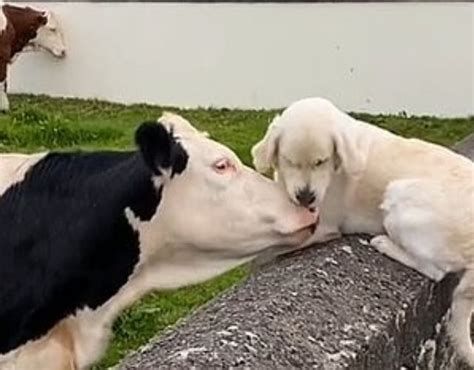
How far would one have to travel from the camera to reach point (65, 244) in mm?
3668

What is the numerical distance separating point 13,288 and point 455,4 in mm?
9561

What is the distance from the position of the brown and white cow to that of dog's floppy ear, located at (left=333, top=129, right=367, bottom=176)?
33.0ft

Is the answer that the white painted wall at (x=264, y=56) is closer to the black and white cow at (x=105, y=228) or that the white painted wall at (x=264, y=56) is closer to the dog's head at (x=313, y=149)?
the dog's head at (x=313, y=149)

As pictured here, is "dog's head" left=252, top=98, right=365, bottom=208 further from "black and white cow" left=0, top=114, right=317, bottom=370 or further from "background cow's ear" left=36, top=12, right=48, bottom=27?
"background cow's ear" left=36, top=12, right=48, bottom=27

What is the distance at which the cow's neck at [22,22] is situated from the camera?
1423cm

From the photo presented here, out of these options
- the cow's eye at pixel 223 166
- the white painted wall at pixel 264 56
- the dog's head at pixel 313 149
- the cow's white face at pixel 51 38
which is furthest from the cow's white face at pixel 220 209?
the cow's white face at pixel 51 38

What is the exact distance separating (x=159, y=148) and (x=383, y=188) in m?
0.66

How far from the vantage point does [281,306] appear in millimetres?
3057

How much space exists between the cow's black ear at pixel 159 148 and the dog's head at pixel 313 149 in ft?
1.05

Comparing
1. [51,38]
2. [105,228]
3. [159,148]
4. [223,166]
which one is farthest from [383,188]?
[51,38]

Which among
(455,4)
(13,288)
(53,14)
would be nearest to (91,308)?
(13,288)

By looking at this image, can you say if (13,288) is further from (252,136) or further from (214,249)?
(252,136)

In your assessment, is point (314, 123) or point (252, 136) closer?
point (314, 123)

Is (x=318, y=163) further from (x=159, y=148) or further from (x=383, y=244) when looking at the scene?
(x=159, y=148)
